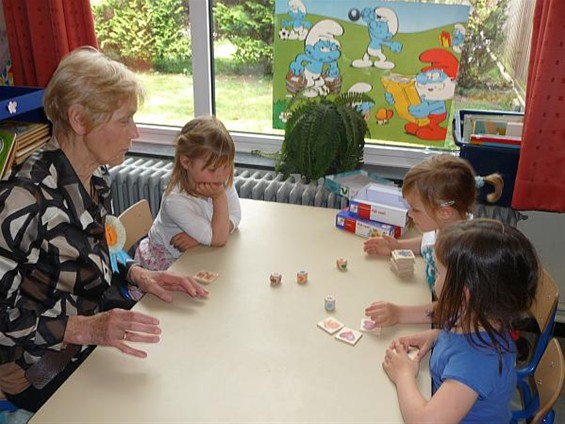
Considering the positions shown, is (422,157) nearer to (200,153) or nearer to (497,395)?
(200,153)

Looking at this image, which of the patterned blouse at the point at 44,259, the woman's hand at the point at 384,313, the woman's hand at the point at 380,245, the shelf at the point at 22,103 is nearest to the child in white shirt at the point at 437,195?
the woman's hand at the point at 380,245

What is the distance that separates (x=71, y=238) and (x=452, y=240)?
3.07 feet

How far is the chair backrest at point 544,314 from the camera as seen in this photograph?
5.20 ft

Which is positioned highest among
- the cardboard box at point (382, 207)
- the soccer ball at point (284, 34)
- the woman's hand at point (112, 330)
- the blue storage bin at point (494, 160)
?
the soccer ball at point (284, 34)

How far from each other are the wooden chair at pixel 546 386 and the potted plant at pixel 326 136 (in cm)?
126

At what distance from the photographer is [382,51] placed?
2.62 m

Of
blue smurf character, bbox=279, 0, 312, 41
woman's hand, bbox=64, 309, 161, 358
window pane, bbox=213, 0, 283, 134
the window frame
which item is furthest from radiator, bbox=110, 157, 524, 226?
woman's hand, bbox=64, 309, 161, 358

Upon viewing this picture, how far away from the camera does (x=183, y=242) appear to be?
6.03ft

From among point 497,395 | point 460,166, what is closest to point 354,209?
point 460,166

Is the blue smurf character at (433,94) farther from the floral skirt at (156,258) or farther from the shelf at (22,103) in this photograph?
the shelf at (22,103)

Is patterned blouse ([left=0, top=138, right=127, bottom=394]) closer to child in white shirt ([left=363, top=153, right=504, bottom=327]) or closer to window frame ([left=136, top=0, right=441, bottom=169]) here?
child in white shirt ([left=363, top=153, right=504, bottom=327])

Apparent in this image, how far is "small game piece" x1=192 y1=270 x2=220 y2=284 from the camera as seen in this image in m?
1.58

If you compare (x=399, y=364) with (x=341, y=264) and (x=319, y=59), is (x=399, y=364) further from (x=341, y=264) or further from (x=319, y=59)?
(x=319, y=59)

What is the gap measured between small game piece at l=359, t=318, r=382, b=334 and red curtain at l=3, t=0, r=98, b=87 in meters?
1.97
